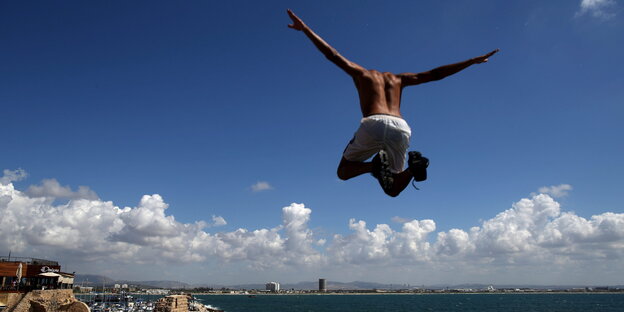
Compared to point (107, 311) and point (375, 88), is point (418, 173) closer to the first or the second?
point (375, 88)

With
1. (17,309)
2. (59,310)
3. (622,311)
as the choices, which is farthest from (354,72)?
(622,311)

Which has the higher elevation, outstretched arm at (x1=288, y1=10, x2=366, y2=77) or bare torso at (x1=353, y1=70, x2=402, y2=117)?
outstretched arm at (x1=288, y1=10, x2=366, y2=77)

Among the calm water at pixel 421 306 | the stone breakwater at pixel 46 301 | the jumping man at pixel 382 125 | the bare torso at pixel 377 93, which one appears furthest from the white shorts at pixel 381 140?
the calm water at pixel 421 306

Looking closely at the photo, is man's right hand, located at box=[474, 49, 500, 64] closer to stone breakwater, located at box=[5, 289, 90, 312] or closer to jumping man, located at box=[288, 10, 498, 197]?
jumping man, located at box=[288, 10, 498, 197]

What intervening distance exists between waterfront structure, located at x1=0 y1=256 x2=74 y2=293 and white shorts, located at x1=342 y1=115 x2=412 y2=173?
33.2m

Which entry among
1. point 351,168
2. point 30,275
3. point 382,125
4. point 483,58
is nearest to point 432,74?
point 483,58

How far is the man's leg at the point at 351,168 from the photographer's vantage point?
5031 mm

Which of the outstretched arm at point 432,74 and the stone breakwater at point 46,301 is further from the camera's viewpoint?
the stone breakwater at point 46,301

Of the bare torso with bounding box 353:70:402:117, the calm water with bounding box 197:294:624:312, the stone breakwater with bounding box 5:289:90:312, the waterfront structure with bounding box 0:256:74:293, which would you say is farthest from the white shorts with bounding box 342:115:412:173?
the calm water with bounding box 197:294:624:312

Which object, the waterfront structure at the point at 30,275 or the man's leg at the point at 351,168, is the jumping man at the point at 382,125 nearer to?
the man's leg at the point at 351,168

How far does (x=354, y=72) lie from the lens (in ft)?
15.7

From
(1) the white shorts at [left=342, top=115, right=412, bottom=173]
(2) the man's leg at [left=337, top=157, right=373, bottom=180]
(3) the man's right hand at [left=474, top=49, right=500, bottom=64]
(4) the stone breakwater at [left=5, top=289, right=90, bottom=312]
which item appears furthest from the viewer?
(4) the stone breakwater at [left=5, top=289, right=90, bottom=312]

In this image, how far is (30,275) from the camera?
108ft

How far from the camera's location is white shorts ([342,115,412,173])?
15.0 ft
